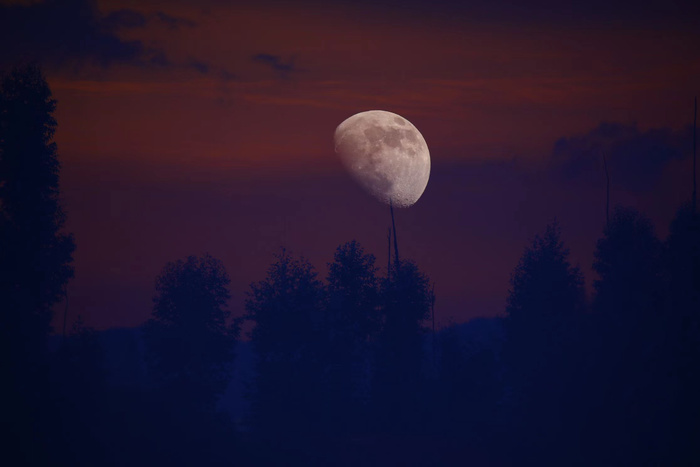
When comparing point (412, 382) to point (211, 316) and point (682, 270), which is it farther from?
point (682, 270)

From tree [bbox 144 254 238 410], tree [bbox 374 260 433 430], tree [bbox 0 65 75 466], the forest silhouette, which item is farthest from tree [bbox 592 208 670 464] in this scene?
tree [bbox 0 65 75 466]

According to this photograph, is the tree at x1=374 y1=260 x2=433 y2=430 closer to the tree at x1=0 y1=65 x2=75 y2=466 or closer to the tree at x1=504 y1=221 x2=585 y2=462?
the tree at x1=504 y1=221 x2=585 y2=462

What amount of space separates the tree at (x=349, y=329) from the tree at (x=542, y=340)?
46.3ft

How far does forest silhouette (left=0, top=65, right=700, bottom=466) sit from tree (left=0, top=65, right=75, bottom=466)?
0.33 ft

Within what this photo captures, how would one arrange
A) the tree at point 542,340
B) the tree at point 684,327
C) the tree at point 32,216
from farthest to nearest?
the tree at point 542,340 < the tree at point 684,327 < the tree at point 32,216

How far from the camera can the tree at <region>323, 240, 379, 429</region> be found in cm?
6144

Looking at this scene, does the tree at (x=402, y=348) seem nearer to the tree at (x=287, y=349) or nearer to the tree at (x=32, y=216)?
the tree at (x=287, y=349)

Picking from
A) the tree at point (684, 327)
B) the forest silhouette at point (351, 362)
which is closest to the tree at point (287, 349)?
the forest silhouette at point (351, 362)

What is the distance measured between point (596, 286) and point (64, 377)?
158ft

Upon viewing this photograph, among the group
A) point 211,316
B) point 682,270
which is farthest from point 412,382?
point 682,270

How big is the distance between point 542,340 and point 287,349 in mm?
24733

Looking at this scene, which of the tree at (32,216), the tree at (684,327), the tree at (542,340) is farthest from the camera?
the tree at (542,340)

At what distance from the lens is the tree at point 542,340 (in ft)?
191

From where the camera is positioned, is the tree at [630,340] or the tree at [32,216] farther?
the tree at [630,340]
